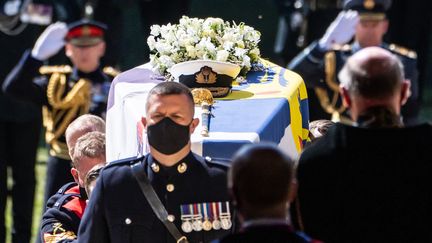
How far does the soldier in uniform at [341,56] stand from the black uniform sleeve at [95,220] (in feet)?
16.3

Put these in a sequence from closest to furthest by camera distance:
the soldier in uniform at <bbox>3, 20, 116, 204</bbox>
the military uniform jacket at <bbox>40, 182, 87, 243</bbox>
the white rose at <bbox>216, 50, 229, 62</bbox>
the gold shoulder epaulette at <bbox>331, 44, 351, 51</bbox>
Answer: the military uniform jacket at <bbox>40, 182, 87, 243</bbox> → the white rose at <bbox>216, 50, 229, 62</bbox> → the soldier in uniform at <bbox>3, 20, 116, 204</bbox> → the gold shoulder epaulette at <bbox>331, 44, 351, 51</bbox>

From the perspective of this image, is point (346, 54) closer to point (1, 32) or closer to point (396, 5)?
point (1, 32)

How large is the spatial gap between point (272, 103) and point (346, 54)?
3.81 m

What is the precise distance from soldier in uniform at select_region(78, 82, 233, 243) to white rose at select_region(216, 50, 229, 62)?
1.40m

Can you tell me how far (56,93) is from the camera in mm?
10438

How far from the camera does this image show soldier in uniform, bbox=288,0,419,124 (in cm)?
1109

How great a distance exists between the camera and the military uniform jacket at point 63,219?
6.91 m

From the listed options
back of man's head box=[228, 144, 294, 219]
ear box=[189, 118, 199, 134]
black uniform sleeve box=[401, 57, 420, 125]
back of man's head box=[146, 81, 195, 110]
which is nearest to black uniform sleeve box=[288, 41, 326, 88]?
black uniform sleeve box=[401, 57, 420, 125]

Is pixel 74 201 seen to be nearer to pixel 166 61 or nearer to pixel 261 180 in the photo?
pixel 166 61

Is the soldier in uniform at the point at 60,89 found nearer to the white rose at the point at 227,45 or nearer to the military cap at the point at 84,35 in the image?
the military cap at the point at 84,35

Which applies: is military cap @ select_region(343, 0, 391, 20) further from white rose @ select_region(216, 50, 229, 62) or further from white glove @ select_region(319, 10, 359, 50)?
white rose @ select_region(216, 50, 229, 62)

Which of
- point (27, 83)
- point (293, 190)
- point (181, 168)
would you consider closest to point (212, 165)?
point (181, 168)

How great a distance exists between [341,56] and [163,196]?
16.8ft

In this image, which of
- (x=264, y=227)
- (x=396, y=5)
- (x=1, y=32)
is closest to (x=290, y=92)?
(x=264, y=227)
